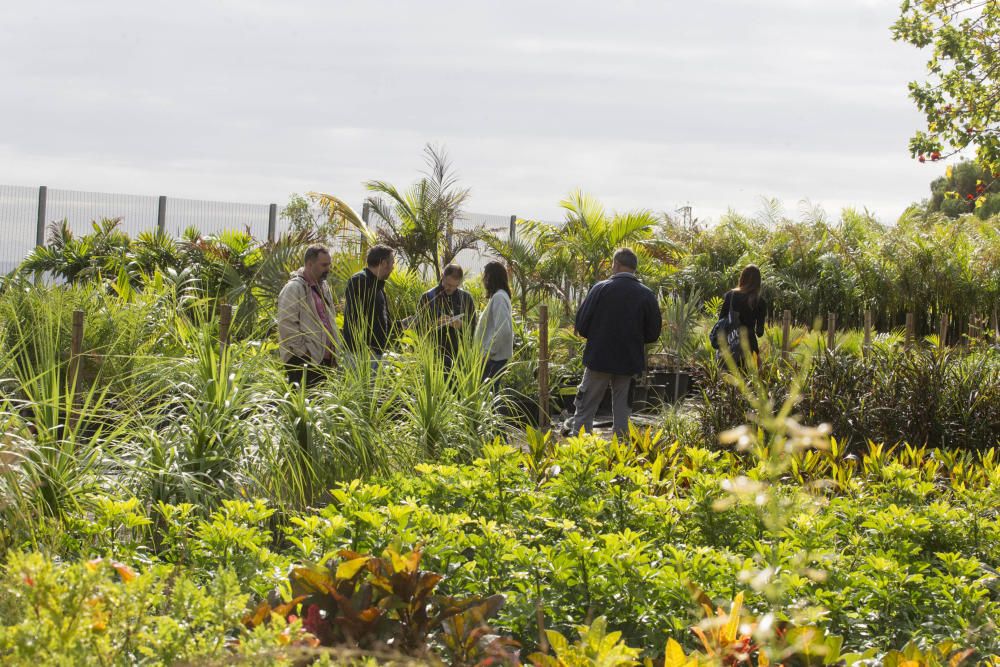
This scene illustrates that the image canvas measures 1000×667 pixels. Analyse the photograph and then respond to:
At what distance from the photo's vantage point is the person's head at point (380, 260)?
6.67m

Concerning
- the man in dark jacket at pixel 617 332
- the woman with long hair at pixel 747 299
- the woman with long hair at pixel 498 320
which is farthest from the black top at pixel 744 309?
the woman with long hair at pixel 498 320

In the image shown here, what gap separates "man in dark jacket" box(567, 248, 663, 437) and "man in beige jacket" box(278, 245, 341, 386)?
6.28 ft

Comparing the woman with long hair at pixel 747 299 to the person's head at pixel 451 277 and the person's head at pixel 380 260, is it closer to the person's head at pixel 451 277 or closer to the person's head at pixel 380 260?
the person's head at pixel 451 277

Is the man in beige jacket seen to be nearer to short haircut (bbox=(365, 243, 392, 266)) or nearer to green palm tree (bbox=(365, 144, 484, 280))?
short haircut (bbox=(365, 243, 392, 266))

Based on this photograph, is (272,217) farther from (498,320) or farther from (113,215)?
(498,320)

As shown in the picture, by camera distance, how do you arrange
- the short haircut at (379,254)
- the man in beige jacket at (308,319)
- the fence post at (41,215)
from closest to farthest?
the man in beige jacket at (308,319), the short haircut at (379,254), the fence post at (41,215)

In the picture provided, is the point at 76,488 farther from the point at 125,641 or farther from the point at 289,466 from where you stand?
the point at 125,641

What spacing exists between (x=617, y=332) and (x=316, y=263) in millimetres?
2184

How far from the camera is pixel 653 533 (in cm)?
311

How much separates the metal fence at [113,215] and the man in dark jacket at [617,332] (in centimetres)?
992

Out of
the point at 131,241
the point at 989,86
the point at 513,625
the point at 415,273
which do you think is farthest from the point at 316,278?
the point at 131,241

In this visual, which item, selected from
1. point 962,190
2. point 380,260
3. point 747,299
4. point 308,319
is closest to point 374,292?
point 380,260

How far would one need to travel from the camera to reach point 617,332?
7070 mm

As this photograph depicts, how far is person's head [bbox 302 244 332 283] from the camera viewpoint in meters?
6.33
